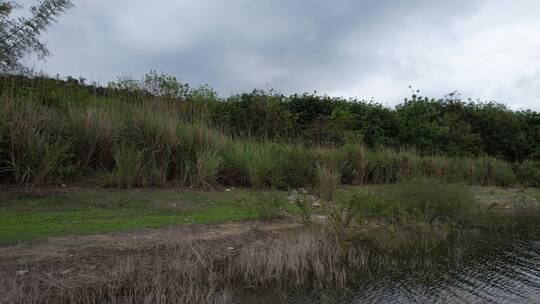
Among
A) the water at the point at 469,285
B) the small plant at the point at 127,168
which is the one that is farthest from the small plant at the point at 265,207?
the water at the point at 469,285

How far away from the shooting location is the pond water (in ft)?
17.9

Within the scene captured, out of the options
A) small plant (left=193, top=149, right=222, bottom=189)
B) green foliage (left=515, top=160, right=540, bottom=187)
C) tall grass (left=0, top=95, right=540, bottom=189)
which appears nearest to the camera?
tall grass (left=0, top=95, right=540, bottom=189)

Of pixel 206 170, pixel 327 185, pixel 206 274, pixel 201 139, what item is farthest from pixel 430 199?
pixel 206 274

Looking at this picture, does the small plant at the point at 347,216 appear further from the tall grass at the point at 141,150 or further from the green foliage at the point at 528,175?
the green foliage at the point at 528,175

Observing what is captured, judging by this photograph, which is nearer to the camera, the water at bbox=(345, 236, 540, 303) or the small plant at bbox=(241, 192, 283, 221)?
the water at bbox=(345, 236, 540, 303)

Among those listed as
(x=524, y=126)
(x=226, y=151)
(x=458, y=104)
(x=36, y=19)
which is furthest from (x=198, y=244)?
(x=524, y=126)

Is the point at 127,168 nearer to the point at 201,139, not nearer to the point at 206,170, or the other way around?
the point at 206,170

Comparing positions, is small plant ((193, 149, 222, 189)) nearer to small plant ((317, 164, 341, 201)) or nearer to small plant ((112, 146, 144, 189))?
small plant ((112, 146, 144, 189))

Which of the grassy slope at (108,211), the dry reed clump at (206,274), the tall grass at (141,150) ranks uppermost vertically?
the tall grass at (141,150)

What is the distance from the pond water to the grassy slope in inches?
126

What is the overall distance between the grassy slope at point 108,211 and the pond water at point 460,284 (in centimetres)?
321

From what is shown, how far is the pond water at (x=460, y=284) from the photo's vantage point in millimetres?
5449

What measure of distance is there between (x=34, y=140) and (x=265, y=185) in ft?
18.2

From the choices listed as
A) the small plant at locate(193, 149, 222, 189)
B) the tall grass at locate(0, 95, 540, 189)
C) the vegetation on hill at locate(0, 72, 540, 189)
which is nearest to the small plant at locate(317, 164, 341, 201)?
the tall grass at locate(0, 95, 540, 189)
